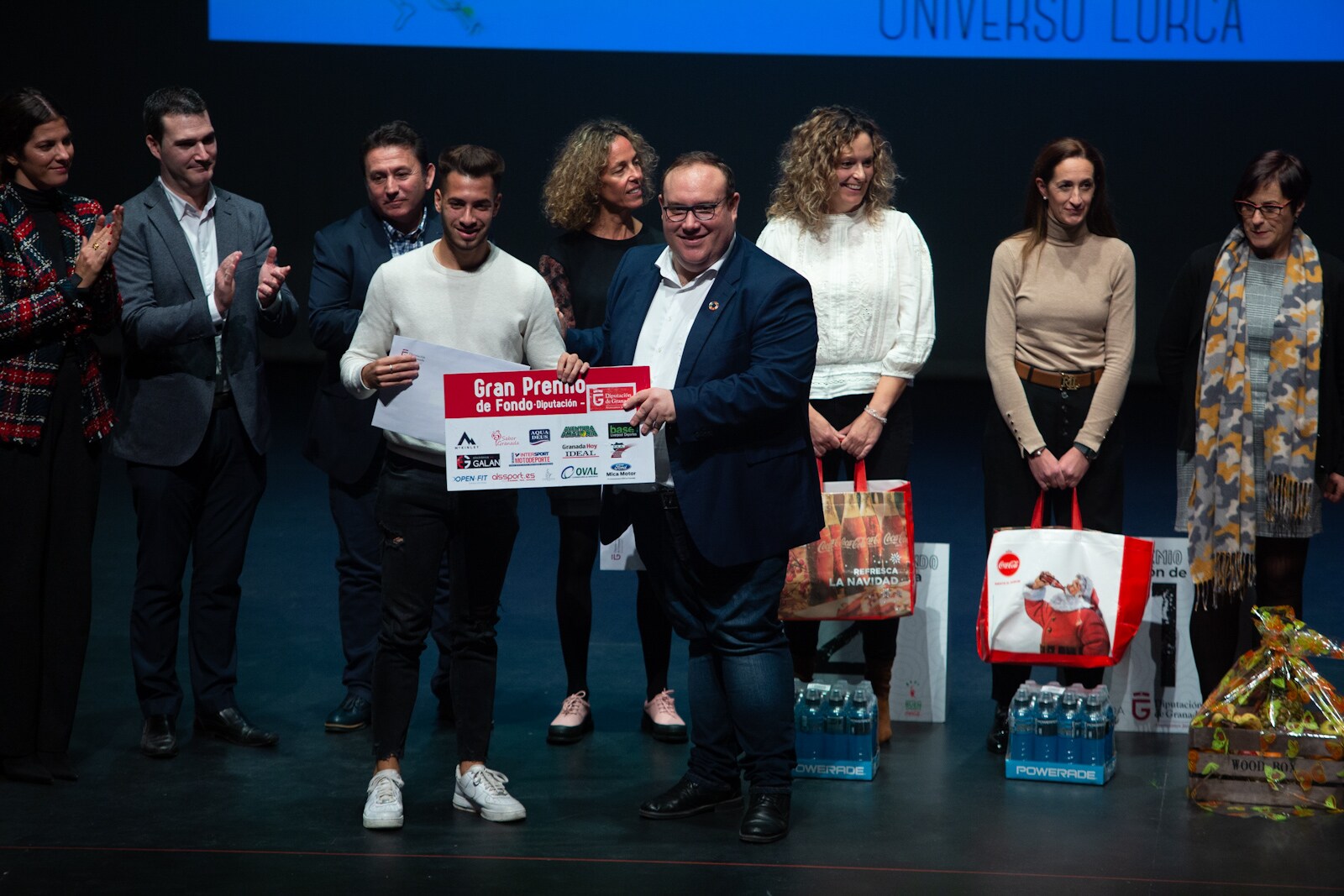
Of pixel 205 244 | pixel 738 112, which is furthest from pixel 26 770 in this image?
pixel 738 112

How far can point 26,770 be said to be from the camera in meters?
3.74

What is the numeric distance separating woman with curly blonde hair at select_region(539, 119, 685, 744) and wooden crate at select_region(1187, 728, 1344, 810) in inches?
54.6

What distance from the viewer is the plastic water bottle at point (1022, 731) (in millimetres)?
3814

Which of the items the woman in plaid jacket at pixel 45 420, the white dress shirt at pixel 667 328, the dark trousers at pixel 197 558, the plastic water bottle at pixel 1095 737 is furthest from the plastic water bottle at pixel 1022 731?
the woman in plaid jacket at pixel 45 420

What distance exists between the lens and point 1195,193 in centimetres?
1058

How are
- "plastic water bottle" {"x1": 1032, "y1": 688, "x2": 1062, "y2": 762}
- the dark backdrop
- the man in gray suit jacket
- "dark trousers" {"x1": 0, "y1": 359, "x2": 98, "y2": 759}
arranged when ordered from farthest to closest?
the dark backdrop → the man in gray suit jacket → "plastic water bottle" {"x1": 1032, "y1": 688, "x2": 1062, "y2": 762} → "dark trousers" {"x1": 0, "y1": 359, "x2": 98, "y2": 759}

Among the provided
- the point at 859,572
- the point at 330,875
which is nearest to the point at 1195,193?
the point at 859,572

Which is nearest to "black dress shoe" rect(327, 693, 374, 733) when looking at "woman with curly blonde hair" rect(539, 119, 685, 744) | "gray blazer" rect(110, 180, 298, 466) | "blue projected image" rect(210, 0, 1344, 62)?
"woman with curly blonde hair" rect(539, 119, 685, 744)

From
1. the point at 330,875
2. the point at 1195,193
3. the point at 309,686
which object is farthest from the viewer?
the point at 1195,193

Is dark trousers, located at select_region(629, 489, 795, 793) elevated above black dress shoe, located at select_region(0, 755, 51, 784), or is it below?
above

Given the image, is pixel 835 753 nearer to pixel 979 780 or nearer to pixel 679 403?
pixel 979 780

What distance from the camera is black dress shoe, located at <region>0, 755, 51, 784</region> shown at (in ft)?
12.2

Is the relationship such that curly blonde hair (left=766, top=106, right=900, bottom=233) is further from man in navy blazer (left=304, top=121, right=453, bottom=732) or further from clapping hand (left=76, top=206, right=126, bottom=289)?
clapping hand (left=76, top=206, right=126, bottom=289)

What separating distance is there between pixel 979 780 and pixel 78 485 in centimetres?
238
